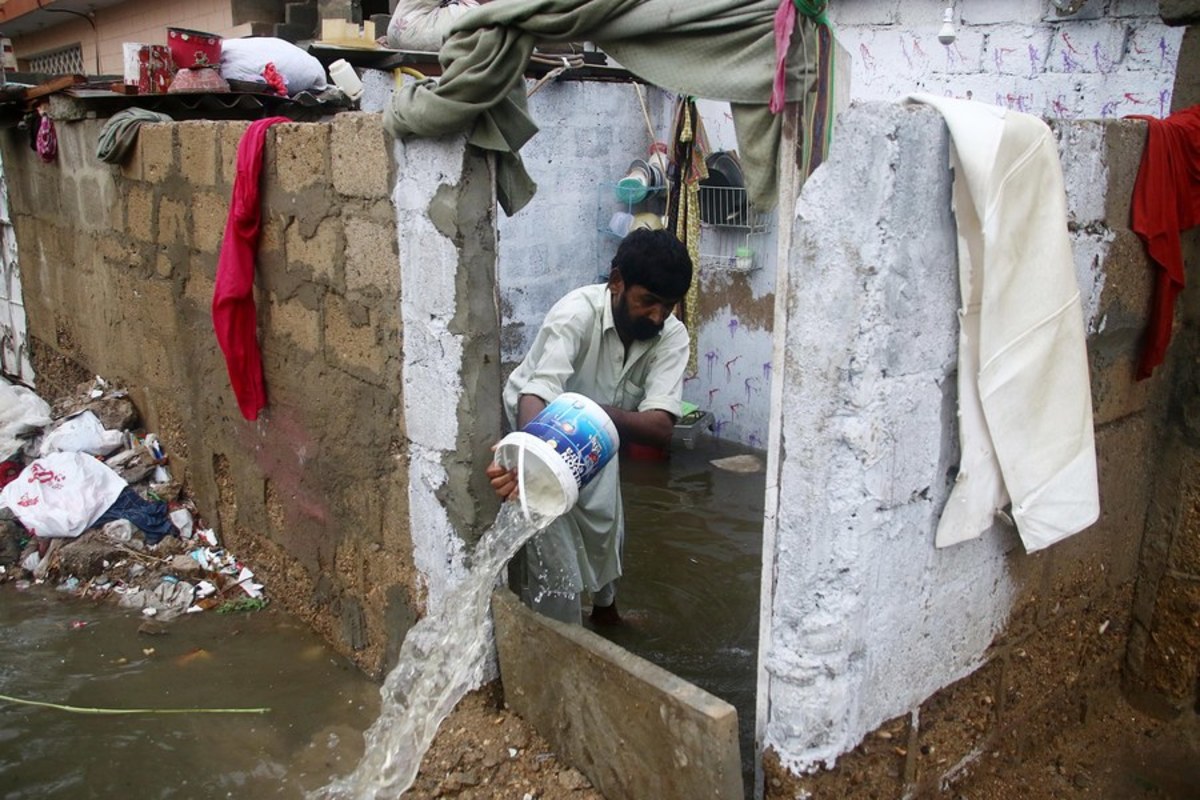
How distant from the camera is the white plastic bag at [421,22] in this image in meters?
6.15

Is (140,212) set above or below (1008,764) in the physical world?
above

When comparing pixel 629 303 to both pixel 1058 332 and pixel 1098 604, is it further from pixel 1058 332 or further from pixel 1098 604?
pixel 1098 604

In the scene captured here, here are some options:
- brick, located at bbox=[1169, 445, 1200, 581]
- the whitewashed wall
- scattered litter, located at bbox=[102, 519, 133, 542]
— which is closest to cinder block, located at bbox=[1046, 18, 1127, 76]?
brick, located at bbox=[1169, 445, 1200, 581]

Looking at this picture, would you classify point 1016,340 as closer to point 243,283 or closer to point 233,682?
point 243,283

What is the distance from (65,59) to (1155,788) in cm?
1431

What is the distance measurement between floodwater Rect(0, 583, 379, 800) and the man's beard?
155 centimetres

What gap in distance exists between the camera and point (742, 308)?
654 cm

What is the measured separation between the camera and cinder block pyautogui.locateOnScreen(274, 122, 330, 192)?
3225mm

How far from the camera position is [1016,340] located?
86.0 inches

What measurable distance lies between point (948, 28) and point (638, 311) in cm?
248

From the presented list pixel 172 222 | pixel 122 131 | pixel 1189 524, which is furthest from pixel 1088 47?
pixel 122 131

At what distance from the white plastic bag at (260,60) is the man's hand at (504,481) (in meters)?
2.94

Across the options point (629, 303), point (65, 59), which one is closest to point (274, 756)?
point (629, 303)

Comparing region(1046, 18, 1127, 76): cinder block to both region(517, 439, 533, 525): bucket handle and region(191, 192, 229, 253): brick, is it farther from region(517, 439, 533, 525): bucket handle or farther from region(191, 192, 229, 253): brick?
region(191, 192, 229, 253): brick
